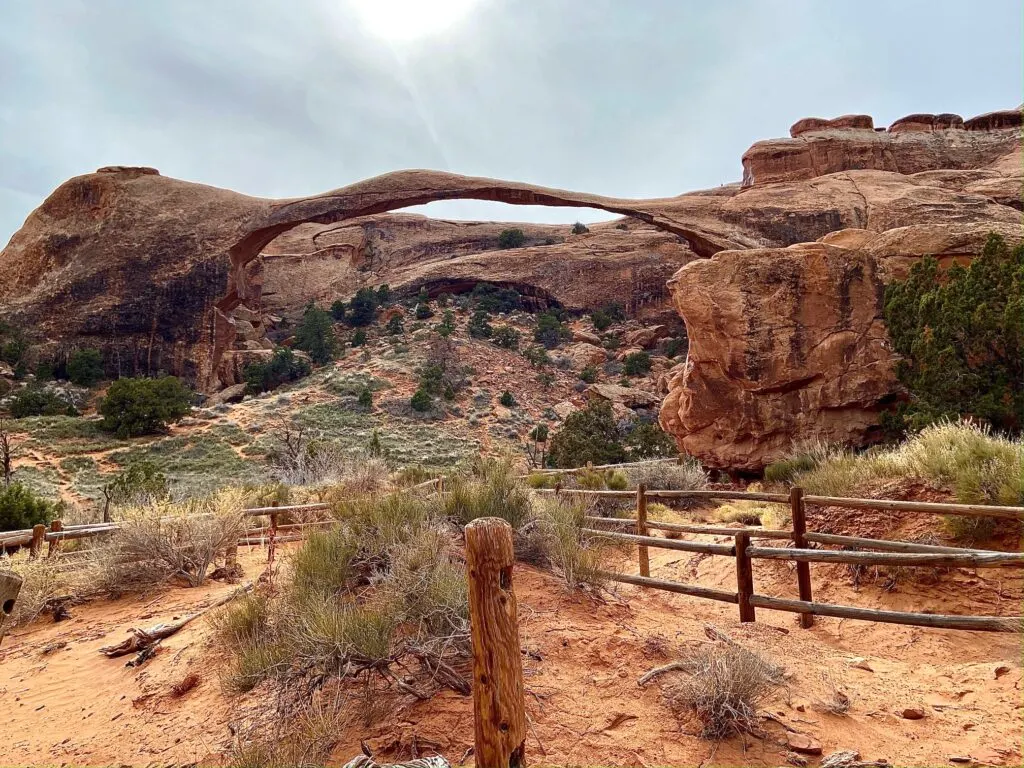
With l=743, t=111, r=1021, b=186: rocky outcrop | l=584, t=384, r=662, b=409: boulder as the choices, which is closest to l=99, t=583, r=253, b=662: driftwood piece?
l=584, t=384, r=662, b=409: boulder

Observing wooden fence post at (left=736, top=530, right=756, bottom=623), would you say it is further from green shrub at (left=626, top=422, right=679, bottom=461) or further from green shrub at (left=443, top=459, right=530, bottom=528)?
green shrub at (left=626, top=422, right=679, bottom=461)

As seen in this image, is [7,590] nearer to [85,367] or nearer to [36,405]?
[36,405]

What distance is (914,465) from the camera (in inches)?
256

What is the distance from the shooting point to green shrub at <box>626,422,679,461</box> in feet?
53.2

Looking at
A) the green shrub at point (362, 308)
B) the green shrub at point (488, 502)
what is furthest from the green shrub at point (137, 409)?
the green shrub at point (488, 502)

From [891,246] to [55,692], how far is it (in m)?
15.1

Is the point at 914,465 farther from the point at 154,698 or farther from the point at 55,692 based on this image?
the point at 55,692

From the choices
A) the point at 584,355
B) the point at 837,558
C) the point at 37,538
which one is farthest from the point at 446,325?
the point at 837,558

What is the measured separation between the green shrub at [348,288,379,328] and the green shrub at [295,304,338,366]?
1905mm

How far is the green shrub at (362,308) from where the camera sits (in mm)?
32562

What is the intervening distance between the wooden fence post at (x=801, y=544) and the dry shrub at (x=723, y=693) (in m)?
2.19

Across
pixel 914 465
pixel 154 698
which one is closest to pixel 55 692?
pixel 154 698

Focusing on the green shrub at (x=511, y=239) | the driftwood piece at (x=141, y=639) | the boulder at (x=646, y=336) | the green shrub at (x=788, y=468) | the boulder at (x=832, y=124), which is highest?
the boulder at (x=832, y=124)

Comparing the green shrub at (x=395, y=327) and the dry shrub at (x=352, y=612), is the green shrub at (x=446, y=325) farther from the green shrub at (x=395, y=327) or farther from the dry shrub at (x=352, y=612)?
the dry shrub at (x=352, y=612)
